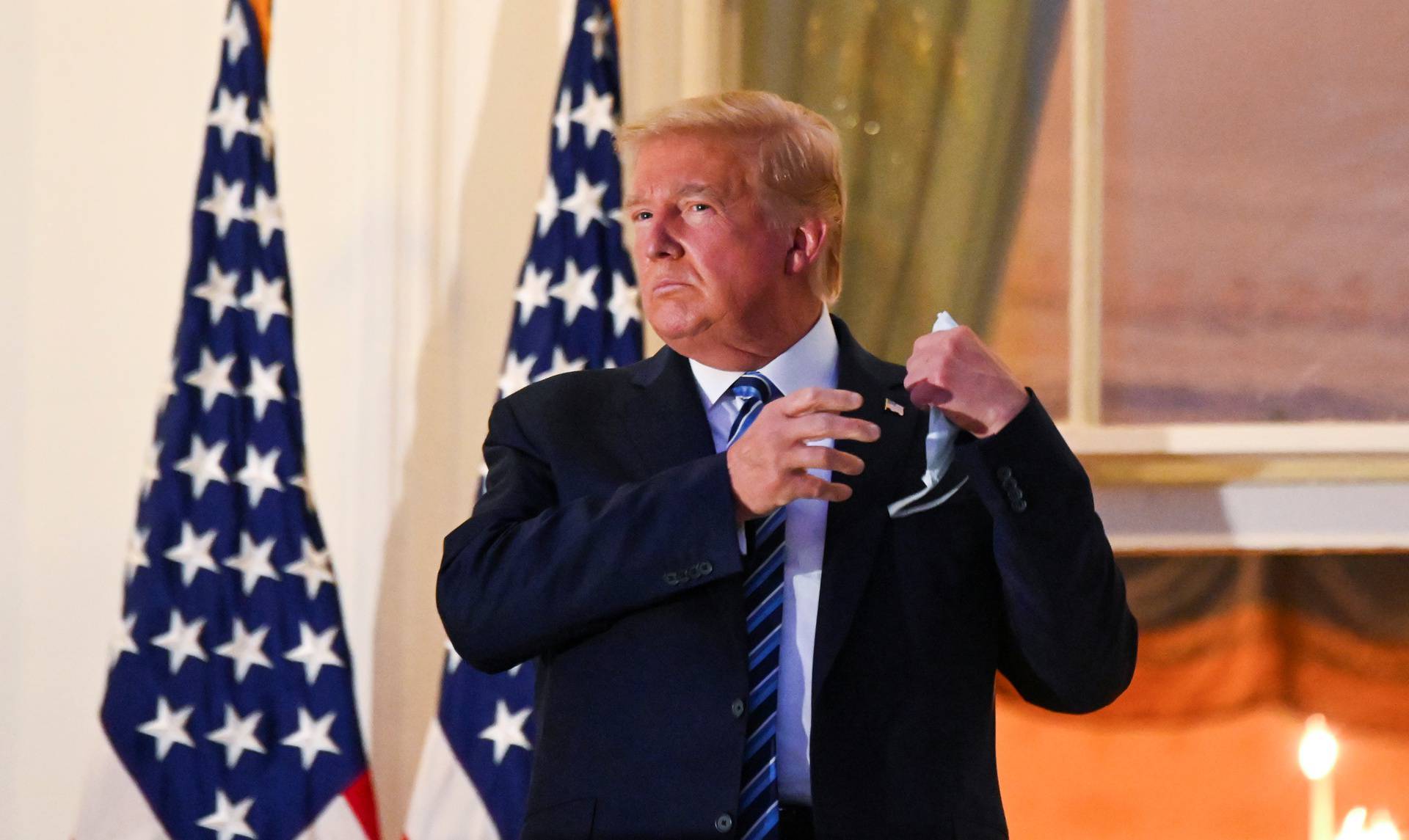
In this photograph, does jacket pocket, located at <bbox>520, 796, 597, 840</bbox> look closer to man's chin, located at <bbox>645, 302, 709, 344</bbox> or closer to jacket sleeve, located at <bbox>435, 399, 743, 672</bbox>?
jacket sleeve, located at <bbox>435, 399, 743, 672</bbox>

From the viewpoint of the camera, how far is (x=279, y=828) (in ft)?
9.74

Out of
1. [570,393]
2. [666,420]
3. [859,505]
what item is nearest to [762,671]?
[859,505]

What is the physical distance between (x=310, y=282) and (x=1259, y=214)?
2242mm

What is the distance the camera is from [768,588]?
1706 mm

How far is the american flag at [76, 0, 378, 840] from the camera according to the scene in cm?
295

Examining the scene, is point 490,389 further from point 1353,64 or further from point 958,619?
point 1353,64

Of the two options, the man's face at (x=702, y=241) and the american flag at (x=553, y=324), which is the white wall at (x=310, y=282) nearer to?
the american flag at (x=553, y=324)

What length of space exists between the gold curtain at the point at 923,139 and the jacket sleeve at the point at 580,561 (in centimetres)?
172

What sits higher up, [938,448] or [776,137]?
[776,137]

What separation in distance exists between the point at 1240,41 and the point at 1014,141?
0.60m

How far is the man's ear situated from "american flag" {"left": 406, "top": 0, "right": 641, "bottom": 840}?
106 cm

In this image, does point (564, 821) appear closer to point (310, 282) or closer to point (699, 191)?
point (699, 191)

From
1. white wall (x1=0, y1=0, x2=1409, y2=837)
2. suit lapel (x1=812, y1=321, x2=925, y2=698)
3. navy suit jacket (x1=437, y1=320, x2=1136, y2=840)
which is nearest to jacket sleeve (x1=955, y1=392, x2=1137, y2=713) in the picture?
navy suit jacket (x1=437, y1=320, x2=1136, y2=840)

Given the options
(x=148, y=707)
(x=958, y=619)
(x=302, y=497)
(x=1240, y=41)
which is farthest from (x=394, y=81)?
(x=958, y=619)
